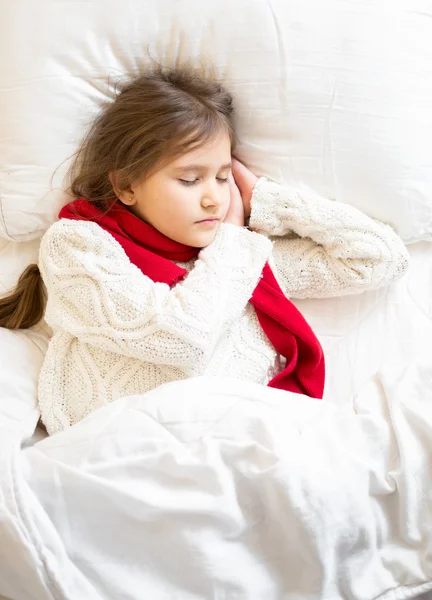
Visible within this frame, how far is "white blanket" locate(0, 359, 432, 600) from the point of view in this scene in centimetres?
90

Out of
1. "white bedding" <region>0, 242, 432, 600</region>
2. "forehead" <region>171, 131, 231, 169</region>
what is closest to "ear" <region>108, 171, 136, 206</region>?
"forehead" <region>171, 131, 231, 169</region>

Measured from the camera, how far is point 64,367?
121 centimetres

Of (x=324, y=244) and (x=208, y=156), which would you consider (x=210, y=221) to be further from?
(x=324, y=244)

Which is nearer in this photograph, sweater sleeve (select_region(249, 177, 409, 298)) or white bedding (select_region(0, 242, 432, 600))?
white bedding (select_region(0, 242, 432, 600))

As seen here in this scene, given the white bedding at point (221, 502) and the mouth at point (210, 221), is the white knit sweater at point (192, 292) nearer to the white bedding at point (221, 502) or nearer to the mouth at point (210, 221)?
the mouth at point (210, 221)

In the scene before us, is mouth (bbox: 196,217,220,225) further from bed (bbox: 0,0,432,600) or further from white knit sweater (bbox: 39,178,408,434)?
bed (bbox: 0,0,432,600)

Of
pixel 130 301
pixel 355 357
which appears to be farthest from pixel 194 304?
pixel 355 357

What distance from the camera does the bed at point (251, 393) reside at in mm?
907

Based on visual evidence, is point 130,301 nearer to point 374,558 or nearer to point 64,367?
point 64,367

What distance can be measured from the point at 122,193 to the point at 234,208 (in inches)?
8.3

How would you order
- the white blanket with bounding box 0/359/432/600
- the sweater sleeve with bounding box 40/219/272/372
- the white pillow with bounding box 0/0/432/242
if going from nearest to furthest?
Result: the white blanket with bounding box 0/359/432/600 < the sweater sleeve with bounding box 40/219/272/372 < the white pillow with bounding box 0/0/432/242

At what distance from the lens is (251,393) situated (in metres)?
Result: 1.03

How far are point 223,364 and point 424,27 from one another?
2.31ft

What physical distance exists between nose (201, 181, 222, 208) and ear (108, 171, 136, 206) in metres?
0.13
